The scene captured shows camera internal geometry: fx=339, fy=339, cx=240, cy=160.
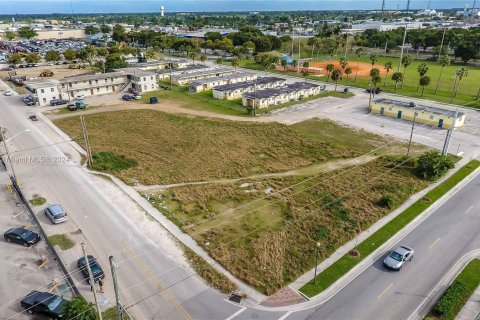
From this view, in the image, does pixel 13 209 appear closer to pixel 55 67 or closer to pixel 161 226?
pixel 161 226

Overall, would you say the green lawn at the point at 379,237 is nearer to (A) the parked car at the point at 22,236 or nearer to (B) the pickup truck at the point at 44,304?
(B) the pickup truck at the point at 44,304

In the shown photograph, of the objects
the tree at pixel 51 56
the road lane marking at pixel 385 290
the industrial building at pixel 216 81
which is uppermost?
the tree at pixel 51 56

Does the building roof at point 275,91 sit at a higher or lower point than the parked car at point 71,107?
higher

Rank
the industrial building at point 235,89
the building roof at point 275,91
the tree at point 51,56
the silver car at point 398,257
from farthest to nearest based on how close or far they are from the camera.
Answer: the tree at point 51,56
the industrial building at point 235,89
the building roof at point 275,91
the silver car at point 398,257

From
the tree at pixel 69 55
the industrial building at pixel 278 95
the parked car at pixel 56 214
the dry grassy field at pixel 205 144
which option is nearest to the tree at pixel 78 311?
the parked car at pixel 56 214

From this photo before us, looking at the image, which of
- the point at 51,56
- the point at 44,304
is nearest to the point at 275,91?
the point at 44,304

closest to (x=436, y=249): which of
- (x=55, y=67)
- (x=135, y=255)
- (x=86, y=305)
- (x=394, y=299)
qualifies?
(x=394, y=299)

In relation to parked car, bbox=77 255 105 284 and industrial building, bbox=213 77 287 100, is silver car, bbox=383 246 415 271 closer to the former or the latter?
parked car, bbox=77 255 105 284

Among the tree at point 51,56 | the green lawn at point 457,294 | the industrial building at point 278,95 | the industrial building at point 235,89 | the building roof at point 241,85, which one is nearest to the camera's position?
the green lawn at point 457,294
